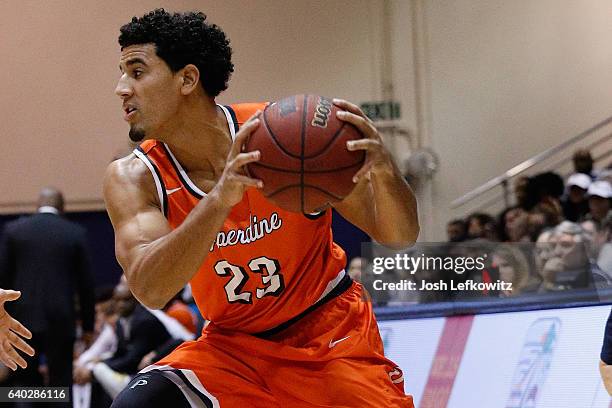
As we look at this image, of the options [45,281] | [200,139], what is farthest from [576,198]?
[200,139]

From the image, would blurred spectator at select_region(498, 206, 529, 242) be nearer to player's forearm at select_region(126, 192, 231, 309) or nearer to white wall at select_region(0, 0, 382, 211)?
white wall at select_region(0, 0, 382, 211)

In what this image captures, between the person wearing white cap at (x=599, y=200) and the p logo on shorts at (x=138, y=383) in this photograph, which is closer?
the p logo on shorts at (x=138, y=383)

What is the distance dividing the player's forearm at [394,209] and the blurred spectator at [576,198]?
6.33 meters

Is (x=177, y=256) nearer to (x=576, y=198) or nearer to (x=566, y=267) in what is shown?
(x=566, y=267)

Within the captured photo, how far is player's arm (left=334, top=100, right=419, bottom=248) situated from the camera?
9.48 feet

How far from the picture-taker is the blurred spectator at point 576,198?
937 cm

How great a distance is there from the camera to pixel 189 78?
135 inches

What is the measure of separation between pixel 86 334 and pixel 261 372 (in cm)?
471

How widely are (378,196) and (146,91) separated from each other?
841mm

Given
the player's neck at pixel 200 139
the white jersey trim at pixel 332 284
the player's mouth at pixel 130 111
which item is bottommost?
the white jersey trim at pixel 332 284

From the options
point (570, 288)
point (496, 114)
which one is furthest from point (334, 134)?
point (496, 114)

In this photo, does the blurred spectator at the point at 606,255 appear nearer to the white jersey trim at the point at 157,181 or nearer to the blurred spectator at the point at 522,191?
the white jersey trim at the point at 157,181

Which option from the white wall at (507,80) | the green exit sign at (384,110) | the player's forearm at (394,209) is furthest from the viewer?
the green exit sign at (384,110)

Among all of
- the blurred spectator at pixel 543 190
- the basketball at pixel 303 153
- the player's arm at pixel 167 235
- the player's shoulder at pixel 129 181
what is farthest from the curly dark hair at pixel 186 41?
the blurred spectator at pixel 543 190
